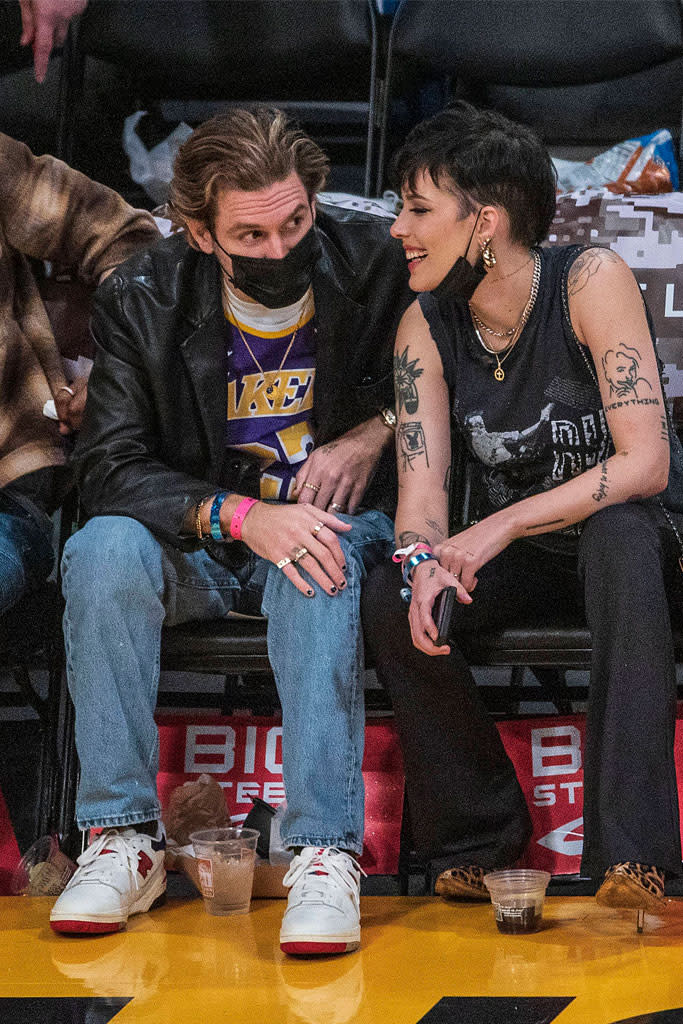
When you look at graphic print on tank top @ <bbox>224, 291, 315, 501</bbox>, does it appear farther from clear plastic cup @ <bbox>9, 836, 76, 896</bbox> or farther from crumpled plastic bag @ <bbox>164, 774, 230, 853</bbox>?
clear plastic cup @ <bbox>9, 836, 76, 896</bbox>

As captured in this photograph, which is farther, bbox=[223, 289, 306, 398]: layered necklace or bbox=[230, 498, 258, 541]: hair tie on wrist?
bbox=[223, 289, 306, 398]: layered necklace

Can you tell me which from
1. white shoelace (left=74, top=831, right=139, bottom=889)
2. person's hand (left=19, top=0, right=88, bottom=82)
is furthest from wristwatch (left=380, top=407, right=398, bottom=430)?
person's hand (left=19, top=0, right=88, bottom=82)

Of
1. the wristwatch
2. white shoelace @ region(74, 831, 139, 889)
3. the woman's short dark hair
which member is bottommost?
white shoelace @ region(74, 831, 139, 889)

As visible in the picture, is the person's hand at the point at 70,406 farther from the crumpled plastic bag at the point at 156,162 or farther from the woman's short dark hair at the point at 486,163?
the crumpled plastic bag at the point at 156,162

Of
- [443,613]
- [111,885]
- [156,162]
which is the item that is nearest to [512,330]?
[443,613]

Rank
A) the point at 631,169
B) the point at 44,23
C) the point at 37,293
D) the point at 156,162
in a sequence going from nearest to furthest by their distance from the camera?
the point at 37,293 < the point at 631,169 < the point at 44,23 < the point at 156,162

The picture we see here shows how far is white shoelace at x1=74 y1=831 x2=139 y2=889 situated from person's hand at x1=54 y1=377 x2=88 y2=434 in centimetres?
94

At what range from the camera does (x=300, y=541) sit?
2102mm

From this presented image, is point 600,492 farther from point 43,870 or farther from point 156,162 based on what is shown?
point 156,162

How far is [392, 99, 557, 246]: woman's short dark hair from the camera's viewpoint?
2.21 meters

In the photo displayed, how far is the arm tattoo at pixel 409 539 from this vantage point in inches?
85.4

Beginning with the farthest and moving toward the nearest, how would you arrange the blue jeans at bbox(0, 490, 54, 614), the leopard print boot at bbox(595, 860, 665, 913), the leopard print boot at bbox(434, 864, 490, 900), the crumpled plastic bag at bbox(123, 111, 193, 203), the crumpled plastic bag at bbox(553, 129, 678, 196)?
the crumpled plastic bag at bbox(123, 111, 193, 203) → the crumpled plastic bag at bbox(553, 129, 678, 196) → the blue jeans at bbox(0, 490, 54, 614) → the leopard print boot at bbox(434, 864, 490, 900) → the leopard print boot at bbox(595, 860, 665, 913)

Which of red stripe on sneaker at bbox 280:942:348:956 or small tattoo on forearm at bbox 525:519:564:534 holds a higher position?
small tattoo on forearm at bbox 525:519:564:534

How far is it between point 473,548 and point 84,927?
0.90 metres
